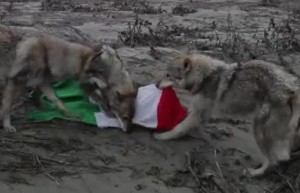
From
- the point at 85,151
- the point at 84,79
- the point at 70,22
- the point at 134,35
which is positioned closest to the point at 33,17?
the point at 70,22

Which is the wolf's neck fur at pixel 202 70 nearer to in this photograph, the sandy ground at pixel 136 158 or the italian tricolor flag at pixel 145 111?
the italian tricolor flag at pixel 145 111

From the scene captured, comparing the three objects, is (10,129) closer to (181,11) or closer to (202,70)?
(202,70)

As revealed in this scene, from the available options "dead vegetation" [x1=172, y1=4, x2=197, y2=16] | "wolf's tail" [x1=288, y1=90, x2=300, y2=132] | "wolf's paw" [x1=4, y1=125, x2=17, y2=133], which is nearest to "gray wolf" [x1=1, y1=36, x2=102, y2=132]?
"wolf's paw" [x1=4, y1=125, x2=17, y2=133]

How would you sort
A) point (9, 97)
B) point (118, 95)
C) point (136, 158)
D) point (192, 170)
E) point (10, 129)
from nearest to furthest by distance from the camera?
point (192, 170)
point (136, 158)
point (10, 129)
point (9, 97)
point (118, 95)

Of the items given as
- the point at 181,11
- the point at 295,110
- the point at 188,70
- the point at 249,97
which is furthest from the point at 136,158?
the point at 181,11

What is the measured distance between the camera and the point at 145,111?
6531 millimetres

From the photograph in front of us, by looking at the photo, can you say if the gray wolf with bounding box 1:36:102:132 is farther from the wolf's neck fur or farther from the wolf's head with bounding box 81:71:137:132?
the wolf's neck fur

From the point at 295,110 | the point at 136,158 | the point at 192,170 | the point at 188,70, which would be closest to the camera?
the point at 295,110

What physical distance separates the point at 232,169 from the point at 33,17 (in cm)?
747

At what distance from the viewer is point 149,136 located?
6406mm

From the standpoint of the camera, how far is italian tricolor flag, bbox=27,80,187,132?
252 inches

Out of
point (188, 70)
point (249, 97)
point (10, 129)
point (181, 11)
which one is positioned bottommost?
point (181, 11)

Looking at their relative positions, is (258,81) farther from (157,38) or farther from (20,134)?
(157,38)

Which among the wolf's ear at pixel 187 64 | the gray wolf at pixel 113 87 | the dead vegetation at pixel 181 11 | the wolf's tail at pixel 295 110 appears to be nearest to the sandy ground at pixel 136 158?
the gray wolf at pixel 113 87
